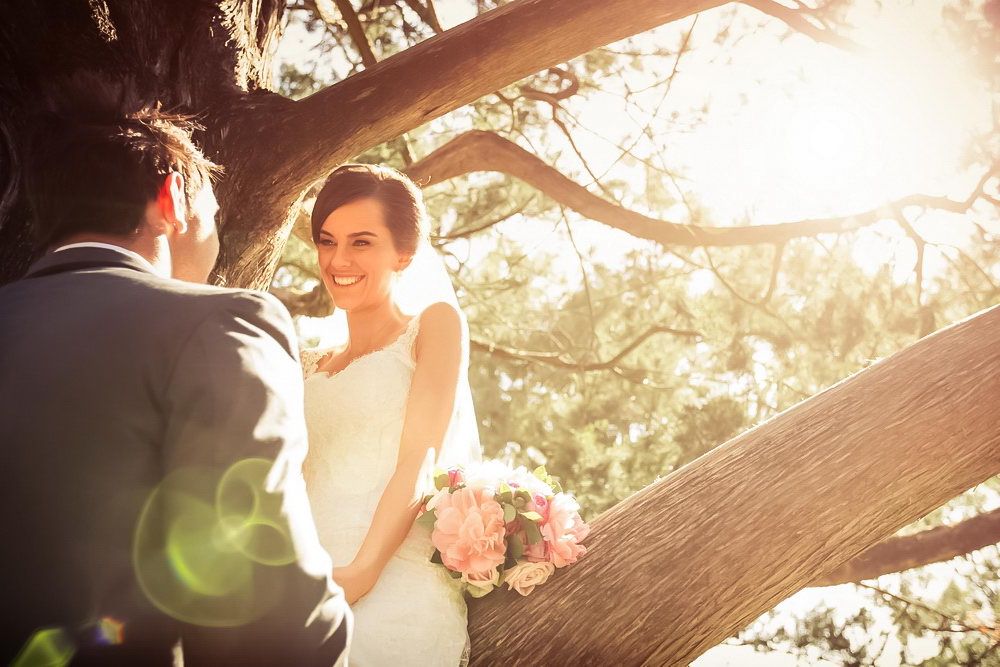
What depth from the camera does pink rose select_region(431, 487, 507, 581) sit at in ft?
7.51

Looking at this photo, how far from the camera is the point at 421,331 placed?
2994mm

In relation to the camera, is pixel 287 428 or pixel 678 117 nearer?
pixel 287 428

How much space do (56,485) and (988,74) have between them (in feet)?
17.3

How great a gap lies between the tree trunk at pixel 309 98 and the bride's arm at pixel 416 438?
2.43ft

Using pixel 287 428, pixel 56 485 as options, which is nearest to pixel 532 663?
pixel 287 428

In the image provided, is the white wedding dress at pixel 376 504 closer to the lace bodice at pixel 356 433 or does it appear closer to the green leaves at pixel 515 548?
the lace bodice at pixel 356 433

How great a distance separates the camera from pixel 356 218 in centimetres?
328

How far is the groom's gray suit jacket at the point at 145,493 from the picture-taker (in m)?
1.21

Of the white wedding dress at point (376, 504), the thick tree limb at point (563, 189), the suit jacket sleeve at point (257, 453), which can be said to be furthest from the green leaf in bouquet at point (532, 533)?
the thick tree limb at point (563, 189)

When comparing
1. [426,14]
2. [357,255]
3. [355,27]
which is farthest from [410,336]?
[426,14]

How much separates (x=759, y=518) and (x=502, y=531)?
72 centimetres

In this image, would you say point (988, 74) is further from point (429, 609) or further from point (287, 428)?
point (287, 428)

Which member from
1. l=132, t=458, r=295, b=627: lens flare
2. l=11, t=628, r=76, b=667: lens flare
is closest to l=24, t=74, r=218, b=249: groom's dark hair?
l=132, t=458, r=295, b=627: lens flare

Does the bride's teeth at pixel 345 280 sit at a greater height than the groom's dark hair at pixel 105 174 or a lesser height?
greater
